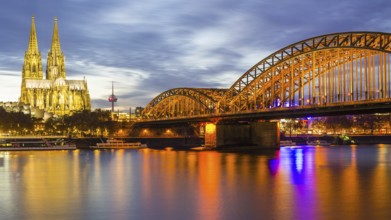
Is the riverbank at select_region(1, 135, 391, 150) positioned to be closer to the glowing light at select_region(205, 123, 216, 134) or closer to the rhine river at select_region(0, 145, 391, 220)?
the glowing light at select_region(205, 123, 216, 134)

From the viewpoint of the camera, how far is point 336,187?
1817 inches

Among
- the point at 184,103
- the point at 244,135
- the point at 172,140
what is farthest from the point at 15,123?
the point at 244,135

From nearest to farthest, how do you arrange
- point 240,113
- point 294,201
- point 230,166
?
point 294,201
point 230,166
point 240,113

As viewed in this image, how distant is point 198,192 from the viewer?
44219mm

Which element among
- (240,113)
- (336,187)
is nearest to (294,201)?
(336,187)

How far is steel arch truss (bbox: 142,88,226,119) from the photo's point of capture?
5002 inches

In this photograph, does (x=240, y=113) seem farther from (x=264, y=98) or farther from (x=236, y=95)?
(x=236, y=95)

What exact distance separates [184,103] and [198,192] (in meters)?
104

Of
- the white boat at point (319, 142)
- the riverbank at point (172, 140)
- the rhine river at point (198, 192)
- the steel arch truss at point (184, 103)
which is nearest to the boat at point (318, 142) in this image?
the white boat at point (319, 142)

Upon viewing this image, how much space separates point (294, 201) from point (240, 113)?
60.3 metres

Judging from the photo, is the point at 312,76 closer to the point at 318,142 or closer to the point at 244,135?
the point at 244,135

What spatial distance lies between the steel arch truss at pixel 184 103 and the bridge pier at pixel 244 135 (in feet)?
32.5

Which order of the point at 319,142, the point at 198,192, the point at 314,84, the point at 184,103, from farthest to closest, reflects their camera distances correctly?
the point at 319,142, the point at 184,103, the point at 314,84, the point at 198,192

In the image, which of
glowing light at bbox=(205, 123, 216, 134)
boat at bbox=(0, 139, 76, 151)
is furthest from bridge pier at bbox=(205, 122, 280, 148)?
boat at bbox=(0, 139, 76, 151)
